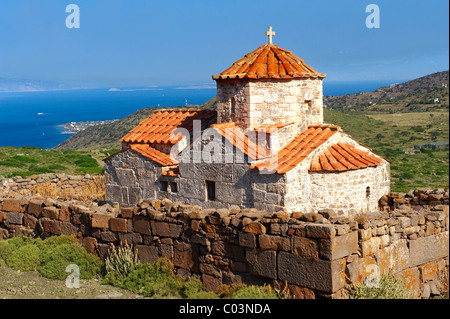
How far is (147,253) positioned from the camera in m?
9.52

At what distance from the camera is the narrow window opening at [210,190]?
40.7 ft

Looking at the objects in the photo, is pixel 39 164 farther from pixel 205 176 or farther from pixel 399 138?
pixel 399 138

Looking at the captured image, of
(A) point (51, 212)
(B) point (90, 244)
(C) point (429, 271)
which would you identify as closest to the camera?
(C) point (429, 271)

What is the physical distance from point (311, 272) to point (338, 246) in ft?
1.80

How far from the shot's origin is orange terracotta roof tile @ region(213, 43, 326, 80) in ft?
41.2

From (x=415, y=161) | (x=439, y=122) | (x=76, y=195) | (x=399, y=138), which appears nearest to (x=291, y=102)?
(x=76, y=195)

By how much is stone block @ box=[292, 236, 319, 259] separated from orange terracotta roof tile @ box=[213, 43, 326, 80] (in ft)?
18.4

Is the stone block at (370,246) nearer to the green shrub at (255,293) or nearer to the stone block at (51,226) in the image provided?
the green shrub at (255,293)

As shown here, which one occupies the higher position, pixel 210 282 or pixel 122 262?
pixel 122 262

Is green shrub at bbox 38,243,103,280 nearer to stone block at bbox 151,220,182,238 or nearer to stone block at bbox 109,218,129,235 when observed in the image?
stone block at bbox 109,218,129,235

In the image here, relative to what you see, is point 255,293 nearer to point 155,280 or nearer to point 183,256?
point 183,256

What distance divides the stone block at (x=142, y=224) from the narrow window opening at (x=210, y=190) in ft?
10.2

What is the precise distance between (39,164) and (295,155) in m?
16.4

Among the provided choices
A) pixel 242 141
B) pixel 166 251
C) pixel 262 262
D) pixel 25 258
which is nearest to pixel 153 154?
pixel 242 141
